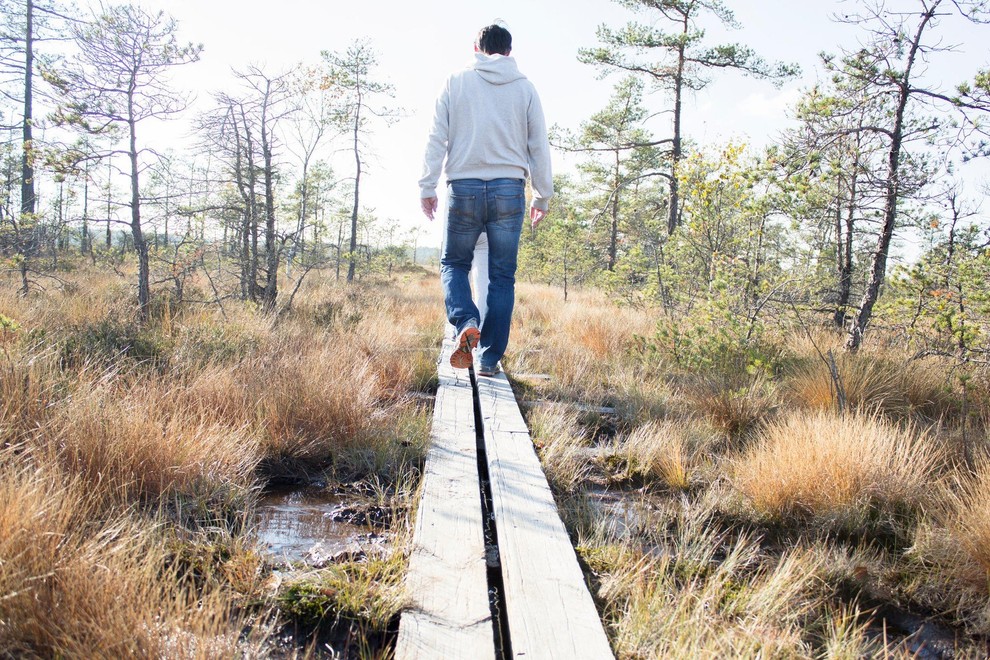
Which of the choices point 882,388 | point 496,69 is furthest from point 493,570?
point 882,388

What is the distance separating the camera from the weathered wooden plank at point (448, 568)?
1.28m

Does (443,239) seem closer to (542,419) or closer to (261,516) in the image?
(542,419)

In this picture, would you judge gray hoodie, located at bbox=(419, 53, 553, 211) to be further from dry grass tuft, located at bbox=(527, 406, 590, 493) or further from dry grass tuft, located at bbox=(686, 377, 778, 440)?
dry grass tuft, located at bbox=(686, 377, 778, 440)

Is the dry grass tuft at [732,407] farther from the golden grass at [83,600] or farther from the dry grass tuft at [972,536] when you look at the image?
the golden grass at [83,600]

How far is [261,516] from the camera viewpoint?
2.04m

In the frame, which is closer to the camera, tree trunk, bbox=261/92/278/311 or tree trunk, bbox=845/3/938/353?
tree trunk, bbox=845/3/938/353

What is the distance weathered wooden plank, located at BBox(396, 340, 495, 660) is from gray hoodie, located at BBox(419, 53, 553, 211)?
1957mm

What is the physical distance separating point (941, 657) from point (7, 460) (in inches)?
113

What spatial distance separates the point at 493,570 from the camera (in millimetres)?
1782

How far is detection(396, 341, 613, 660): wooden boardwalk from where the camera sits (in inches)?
50.9

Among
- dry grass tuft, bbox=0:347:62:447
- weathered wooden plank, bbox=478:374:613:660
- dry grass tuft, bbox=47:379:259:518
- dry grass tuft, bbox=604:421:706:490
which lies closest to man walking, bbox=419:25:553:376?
dry grass tuft, bbox=604:421:706:490

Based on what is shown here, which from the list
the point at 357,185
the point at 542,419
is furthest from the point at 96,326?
the point at 357,185

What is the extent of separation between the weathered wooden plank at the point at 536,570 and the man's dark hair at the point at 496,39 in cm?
272

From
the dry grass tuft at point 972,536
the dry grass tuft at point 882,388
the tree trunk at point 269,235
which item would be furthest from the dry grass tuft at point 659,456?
the tree trunk at point 269,235
